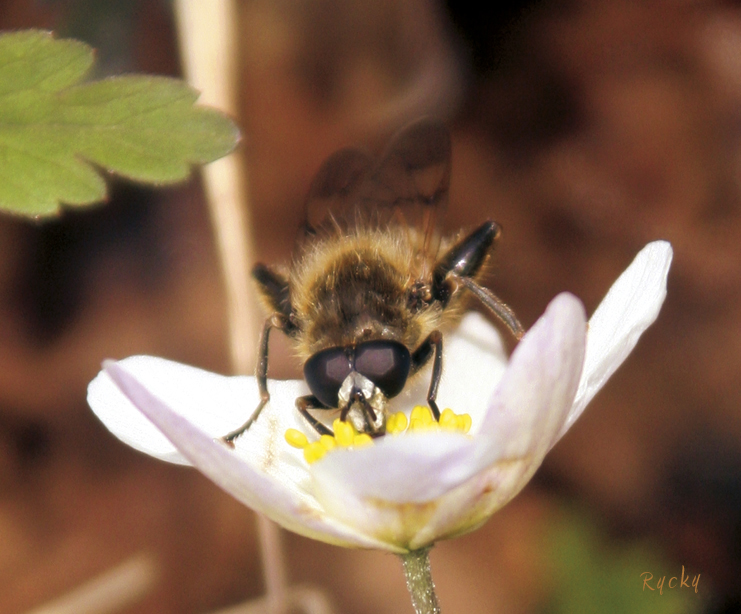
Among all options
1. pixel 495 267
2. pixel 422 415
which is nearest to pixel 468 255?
pixel 422 415

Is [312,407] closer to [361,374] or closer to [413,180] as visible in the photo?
[361,374]

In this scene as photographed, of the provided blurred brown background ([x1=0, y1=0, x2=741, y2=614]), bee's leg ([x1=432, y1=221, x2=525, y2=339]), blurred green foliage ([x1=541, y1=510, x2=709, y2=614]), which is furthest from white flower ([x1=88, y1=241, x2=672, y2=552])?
blurred brown background ([x1=0, y1=0, x2=741, y2=614])

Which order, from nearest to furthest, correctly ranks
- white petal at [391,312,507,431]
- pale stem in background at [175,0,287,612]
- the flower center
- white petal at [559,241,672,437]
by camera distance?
white petal at [559,241,672,437], the flower center, white petal at [391,312,507,431], pale stem in background at [175,0,287,612]

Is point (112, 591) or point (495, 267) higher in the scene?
point (495, 267)

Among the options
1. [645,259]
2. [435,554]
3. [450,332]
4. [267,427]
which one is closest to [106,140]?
[267,427]

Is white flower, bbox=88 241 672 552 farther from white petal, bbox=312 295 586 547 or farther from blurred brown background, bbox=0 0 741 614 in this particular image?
blurred brown background, bbox=0 0 741 614

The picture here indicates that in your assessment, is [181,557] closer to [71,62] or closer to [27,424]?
[27,424]
